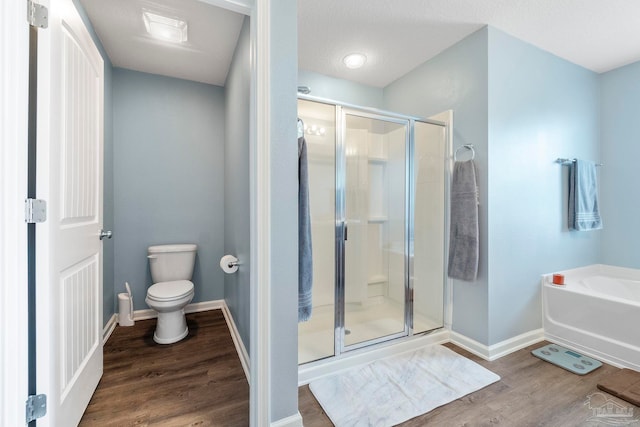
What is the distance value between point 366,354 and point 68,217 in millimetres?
1941

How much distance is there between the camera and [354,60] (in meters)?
2.54

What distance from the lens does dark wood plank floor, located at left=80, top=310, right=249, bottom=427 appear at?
142 centimetres

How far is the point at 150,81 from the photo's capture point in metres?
2.63

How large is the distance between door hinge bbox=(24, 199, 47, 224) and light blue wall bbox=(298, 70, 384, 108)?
2274 millimetres

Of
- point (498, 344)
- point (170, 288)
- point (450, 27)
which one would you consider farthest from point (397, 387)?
point (450, 27)

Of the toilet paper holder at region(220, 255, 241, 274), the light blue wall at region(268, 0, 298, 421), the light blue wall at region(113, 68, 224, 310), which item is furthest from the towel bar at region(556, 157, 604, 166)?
the light blue wall at region(113, 68, 224, 310)

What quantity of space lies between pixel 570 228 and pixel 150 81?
424 cm

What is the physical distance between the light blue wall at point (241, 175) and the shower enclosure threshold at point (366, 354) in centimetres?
45

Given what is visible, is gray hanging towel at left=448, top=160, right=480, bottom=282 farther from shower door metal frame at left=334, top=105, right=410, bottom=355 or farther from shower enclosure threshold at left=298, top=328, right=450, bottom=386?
shower door metal frame at left=334, top=105, right=410, bottom=355

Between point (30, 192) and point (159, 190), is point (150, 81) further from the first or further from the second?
point (30, 192)

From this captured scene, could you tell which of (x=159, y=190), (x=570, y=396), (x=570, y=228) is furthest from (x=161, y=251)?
(x=570, y=228)

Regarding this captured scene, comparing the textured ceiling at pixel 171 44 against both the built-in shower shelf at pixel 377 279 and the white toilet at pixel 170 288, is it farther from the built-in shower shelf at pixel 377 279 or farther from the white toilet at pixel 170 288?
the built-in shower shelf at pixel 377 279

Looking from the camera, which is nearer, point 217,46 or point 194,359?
point 194,359

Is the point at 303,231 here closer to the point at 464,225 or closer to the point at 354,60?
the point at 464,225
